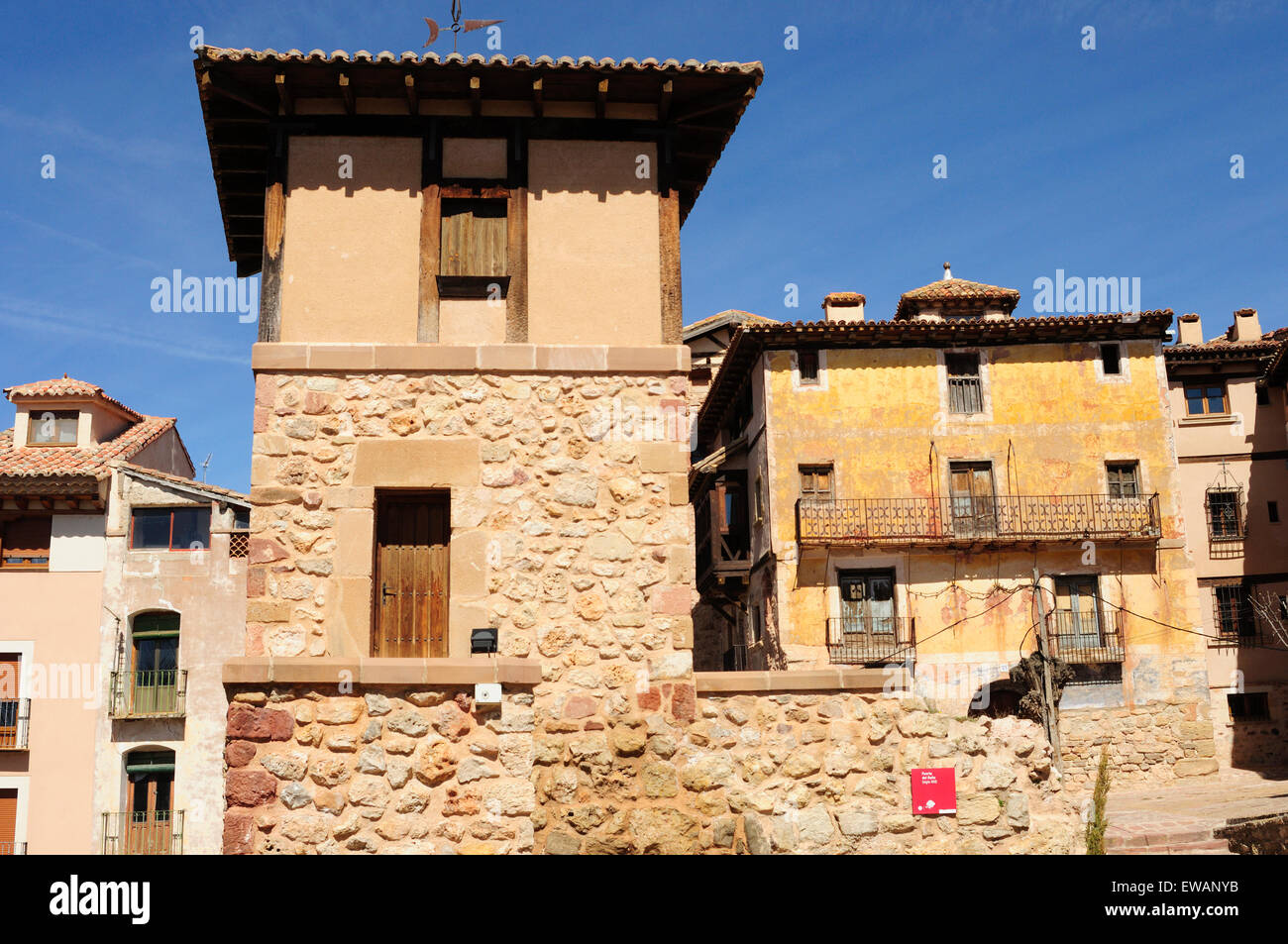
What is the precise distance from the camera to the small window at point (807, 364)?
1079 inches

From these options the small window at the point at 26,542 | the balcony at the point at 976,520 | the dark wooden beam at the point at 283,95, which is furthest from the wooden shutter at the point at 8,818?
the dark wooden beam at the point at 283,95

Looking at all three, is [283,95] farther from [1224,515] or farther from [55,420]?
[1224,515]

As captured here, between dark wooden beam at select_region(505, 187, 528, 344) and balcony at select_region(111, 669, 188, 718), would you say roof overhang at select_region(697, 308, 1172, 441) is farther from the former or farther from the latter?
dark wooden beam at select_region(505, 187, 528, 344)

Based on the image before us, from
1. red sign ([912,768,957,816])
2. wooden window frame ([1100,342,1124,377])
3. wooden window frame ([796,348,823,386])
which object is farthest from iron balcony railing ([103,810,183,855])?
wooden window frame ([1100,342,1124,377])

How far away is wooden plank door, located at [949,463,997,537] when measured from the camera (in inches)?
1032

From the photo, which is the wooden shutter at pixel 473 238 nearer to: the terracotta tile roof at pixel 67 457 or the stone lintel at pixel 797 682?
the stone lintel at pixel 797 682

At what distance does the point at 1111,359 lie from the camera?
2778cm

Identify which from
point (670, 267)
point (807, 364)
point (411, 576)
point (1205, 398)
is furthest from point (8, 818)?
point (1205, 398)

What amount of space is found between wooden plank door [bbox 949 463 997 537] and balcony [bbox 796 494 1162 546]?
24mm

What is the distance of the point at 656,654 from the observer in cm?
879

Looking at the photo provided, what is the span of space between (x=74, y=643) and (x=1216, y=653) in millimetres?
30450

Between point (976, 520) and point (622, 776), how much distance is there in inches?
774

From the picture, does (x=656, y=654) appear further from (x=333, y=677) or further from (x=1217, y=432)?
(x=1217, y=432)
